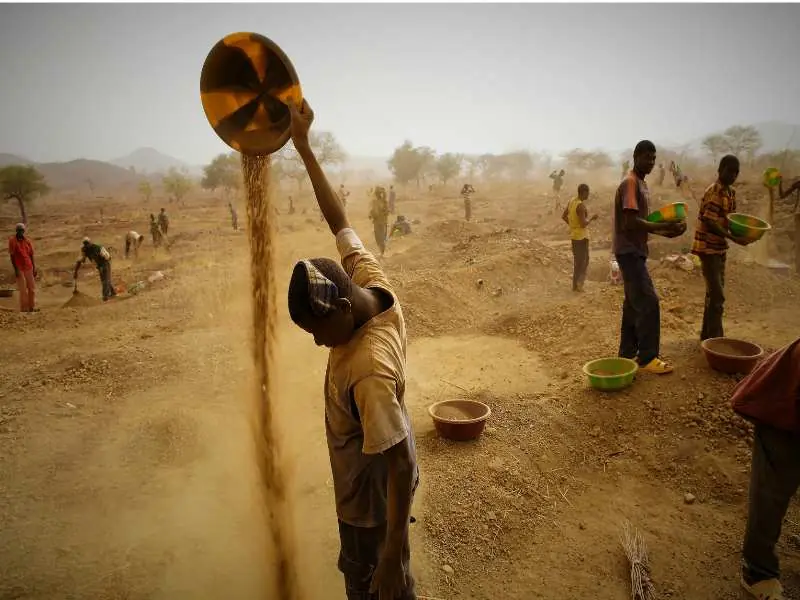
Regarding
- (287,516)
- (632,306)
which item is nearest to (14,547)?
(287,516)

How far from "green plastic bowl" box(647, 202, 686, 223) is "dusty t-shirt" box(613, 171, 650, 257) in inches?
5.2

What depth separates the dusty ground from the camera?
2.78 metres

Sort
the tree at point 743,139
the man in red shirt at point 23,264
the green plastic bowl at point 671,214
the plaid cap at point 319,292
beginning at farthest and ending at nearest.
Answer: the tree at point 743,139, the man in red shirt at point 23,264, the green plastic bowl at point 671,214, the plaid cap at point 319,292

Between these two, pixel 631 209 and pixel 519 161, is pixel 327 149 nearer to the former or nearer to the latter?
pixel 519 161

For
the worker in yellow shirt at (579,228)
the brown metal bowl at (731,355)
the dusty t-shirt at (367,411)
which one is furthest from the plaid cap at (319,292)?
the worker in yellow shirt at (579,228)

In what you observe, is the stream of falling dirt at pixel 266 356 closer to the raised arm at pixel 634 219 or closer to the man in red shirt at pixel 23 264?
the raised arm at pixel 634 219

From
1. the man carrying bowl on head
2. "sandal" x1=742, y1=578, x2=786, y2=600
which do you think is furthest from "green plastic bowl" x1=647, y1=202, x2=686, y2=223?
"sandal" x1=742, y1=578, x2=786, y2=600

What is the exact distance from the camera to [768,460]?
7.32 feet

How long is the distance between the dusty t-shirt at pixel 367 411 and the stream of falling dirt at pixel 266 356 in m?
1.12

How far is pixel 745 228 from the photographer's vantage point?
168 inches

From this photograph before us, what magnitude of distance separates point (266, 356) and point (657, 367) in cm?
345

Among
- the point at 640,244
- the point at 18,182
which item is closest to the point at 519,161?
the point at 18,182

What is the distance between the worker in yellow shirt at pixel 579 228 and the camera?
8039 mm

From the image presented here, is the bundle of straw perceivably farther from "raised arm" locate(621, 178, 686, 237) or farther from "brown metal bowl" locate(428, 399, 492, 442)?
"raised arm" locate(621, 178, 686, 237)
